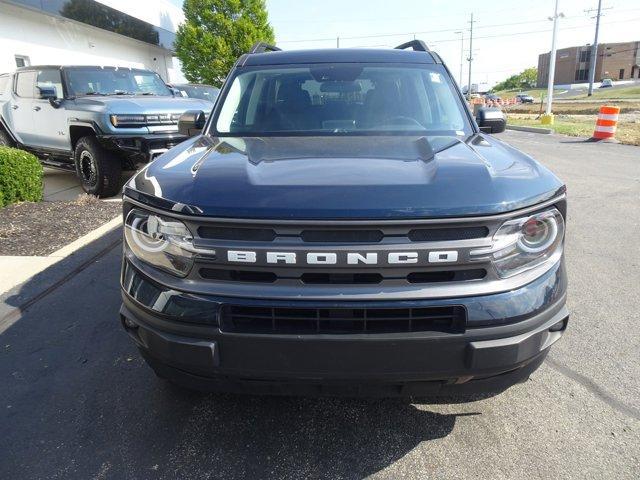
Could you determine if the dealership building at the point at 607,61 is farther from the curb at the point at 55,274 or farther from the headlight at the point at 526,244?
the headlight at the point at 526,244

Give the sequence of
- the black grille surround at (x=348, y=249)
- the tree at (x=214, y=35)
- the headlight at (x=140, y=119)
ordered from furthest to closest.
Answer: the tree at (x=214, y=35), the headlight at (x=140, y=119), the black grille surround at (x=348, y=249)

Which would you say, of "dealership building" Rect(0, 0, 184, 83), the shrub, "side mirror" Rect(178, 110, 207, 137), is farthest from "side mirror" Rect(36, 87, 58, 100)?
"dealership building" Rect(0, 0, 184, 83)

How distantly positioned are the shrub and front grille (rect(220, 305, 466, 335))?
5851 mm

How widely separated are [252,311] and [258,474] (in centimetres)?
79

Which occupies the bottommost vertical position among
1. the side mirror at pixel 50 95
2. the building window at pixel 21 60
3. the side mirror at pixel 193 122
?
the side mirror at pixel 193 122

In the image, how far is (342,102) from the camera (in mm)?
3135

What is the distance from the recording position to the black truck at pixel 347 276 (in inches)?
68.1

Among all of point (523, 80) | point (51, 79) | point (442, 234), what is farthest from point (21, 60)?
point (523, 80)

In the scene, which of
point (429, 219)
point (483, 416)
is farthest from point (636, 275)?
point (429, 219)

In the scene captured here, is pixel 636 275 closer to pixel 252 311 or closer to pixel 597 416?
pixel 597 416

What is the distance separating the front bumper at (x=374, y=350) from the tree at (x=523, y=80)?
13678 cm

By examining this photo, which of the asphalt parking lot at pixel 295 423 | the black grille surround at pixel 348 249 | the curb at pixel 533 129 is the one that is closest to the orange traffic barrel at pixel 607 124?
the curb at pixel 533 129

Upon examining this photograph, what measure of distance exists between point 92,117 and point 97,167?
693mm

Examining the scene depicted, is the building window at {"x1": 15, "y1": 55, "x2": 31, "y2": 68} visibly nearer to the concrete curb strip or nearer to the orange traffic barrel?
the concrete curb strip
